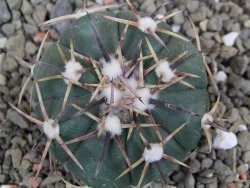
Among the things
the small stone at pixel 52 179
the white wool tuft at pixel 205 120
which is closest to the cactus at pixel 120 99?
the white wool tuft at pixel 205 120

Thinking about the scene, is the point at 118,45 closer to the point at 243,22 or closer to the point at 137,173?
the point at 137,173

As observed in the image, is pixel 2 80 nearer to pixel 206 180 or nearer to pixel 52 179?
pixel 52 179

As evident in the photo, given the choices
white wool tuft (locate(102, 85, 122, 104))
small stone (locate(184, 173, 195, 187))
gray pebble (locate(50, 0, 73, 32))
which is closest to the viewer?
white wool tuft (locate(102, 85, 122, 104))

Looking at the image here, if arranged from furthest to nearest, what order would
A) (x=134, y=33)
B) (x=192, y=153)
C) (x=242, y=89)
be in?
(x=242, y=89)
(x=192, y=153)
(x=134, y=33)

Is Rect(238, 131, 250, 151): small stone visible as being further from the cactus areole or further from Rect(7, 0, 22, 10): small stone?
Rect(7, 0, 22, 10): small stone

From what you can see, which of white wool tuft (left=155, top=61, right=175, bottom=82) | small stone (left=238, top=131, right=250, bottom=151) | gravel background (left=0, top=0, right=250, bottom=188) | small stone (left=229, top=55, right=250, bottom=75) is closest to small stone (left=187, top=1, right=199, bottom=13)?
gravel background (left=0, top=0, right=250, bottom=188)

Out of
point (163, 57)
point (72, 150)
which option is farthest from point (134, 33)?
point (72, 150)

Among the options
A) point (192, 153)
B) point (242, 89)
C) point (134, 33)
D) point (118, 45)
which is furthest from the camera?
point (242, 89)
